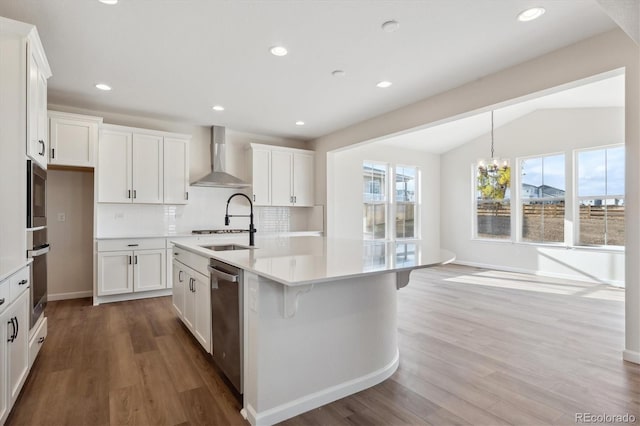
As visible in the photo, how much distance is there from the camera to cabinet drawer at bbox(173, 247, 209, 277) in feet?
8.25

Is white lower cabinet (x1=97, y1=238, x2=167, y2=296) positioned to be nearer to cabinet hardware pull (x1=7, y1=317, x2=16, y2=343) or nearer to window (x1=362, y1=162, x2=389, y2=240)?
cabinet hardware pull (x1=7, y1=317, x2=16, y2=343)

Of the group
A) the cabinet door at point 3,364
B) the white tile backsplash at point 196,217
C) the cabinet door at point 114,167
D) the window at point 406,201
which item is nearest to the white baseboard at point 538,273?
the window at point 406,201

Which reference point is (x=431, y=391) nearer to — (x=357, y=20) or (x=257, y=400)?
(x=257, y=400)

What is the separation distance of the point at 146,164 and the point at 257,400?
399 cm

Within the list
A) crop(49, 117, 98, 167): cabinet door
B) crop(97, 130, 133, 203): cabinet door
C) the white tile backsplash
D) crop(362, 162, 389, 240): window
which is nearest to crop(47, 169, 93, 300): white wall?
the white tile backsplash

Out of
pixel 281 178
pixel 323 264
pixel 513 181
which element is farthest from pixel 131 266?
pixel 513 181

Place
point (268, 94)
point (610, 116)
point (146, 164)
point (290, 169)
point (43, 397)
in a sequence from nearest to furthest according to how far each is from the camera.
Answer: point (43, 397), point (268, 94), point (146, 164), point (610, 116), point (290, 169)

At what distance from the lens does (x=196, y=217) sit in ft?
17.7

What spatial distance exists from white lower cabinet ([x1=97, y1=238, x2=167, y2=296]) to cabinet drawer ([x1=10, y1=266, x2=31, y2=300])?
2083 mm

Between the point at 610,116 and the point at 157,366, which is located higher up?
the point at 610,116

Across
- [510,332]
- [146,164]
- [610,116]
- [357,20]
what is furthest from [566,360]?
[146,164]

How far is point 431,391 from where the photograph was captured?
2123 mm

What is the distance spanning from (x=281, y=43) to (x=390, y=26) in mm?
918

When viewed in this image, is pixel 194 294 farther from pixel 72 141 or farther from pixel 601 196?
pixel 601 196
